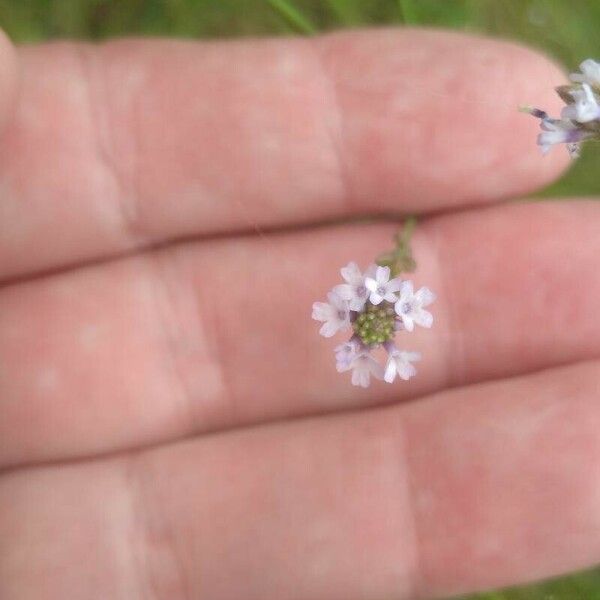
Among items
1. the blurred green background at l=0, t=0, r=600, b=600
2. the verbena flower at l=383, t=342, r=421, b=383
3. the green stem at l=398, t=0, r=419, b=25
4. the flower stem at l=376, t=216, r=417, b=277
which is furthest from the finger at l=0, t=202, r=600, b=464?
the green stem at l=398, t=0, r=419, b=25

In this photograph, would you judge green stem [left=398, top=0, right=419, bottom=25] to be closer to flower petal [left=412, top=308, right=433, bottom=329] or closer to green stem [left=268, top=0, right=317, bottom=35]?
green stem [left=268, top=0, right=317, bottom=35]

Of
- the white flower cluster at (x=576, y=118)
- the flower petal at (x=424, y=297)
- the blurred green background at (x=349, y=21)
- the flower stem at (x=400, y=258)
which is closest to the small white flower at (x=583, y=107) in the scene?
the white flower cluster at (x=576, y=118)

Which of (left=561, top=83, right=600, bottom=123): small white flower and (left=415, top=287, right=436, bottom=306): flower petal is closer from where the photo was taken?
(left=561, top=83, right=600, bottom=123): small white flower

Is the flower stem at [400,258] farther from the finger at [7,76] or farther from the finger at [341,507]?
the finger at [7,76]

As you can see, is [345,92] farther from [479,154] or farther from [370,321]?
[370,321]

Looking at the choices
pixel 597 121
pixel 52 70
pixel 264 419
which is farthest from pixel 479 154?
pixel 52 70

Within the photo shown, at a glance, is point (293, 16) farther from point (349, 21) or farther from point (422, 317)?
point (422, 317)
